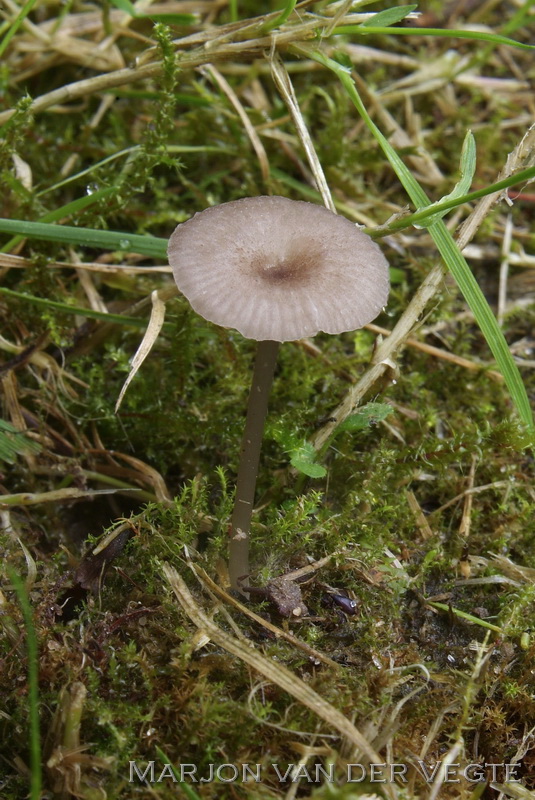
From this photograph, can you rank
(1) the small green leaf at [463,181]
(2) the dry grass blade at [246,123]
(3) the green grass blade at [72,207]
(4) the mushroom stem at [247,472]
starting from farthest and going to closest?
(2) the dry grass blade at [246,123], (3) the green grass blade at [72,207], (1) the small green leaf at [463,181], (4) the mushroom stem at [247,472]

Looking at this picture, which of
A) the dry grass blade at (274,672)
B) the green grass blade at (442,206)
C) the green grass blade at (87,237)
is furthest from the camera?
the green grass blade at (87,237)

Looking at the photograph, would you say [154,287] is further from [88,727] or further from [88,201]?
[88,727]

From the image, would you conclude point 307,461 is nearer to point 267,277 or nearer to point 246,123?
point 267,277

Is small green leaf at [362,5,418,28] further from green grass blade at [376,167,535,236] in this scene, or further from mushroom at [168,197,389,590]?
mushroom at [168,197,389,590]

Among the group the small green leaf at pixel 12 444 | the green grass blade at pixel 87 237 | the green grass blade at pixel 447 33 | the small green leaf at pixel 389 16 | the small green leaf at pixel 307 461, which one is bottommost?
the small green leaf at pixel 307 461

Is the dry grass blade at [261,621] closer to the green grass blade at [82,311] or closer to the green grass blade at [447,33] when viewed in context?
the green grass blade at [82,311]

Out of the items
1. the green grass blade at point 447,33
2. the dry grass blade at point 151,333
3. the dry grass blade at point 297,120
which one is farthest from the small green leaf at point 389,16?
the dry grass blade at point 151,333

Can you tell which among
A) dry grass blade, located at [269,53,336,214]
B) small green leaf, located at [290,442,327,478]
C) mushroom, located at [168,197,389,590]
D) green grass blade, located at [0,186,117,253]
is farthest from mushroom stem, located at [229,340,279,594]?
green grass blade, located at [0,186,117,253]
